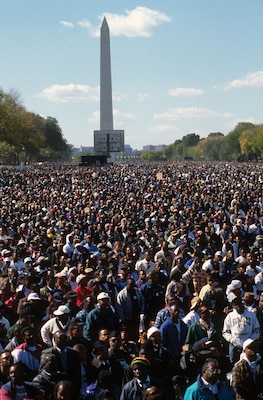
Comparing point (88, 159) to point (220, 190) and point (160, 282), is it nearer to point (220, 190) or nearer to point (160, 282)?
point (220, 190)

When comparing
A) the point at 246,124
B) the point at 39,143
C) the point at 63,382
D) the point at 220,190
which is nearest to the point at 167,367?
the point at 63,382

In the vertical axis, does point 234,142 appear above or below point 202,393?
above

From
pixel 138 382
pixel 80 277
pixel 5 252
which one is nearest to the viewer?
pixel 138 382

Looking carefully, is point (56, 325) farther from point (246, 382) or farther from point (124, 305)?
point (246, 382)

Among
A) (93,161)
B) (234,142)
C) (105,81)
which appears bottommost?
(93,161)

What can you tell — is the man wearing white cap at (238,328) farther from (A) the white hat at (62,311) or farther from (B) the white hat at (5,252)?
(B) the white hat at (5,252)

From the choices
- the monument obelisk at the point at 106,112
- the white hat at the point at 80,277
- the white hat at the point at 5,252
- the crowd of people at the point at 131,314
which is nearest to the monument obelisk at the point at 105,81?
the monument obelisk at the point at 106,112

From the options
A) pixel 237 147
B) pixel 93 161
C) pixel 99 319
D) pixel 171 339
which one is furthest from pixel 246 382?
pixel 237 147
